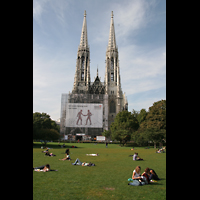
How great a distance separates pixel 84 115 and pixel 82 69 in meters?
18.8

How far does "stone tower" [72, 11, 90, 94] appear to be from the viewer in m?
59.4

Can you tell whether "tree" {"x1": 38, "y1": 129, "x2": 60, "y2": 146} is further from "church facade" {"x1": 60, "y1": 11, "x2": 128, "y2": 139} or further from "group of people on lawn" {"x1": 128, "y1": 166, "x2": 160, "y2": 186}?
"church facade" {"x1": 60, "y1": 11, "x2": 128, "y2": 139}

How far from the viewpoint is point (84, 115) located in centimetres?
5072

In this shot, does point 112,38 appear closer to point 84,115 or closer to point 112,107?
point 112,107

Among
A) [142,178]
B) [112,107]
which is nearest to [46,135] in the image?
[142,178]

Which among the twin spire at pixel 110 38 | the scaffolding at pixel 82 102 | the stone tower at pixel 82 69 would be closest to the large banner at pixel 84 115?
the scaffolding at pixel 82 102

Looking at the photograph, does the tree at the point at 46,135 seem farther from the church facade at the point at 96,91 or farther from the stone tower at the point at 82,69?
the stone tower at the point at 82,69

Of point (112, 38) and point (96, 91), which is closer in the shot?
point (96, 91)

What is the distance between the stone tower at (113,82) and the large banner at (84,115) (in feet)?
20.5

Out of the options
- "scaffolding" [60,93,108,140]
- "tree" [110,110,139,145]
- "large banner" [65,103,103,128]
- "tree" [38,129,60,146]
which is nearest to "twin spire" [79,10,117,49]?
"scaffolding" [60,93,108,140]

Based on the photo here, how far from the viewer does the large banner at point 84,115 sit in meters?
50.2
